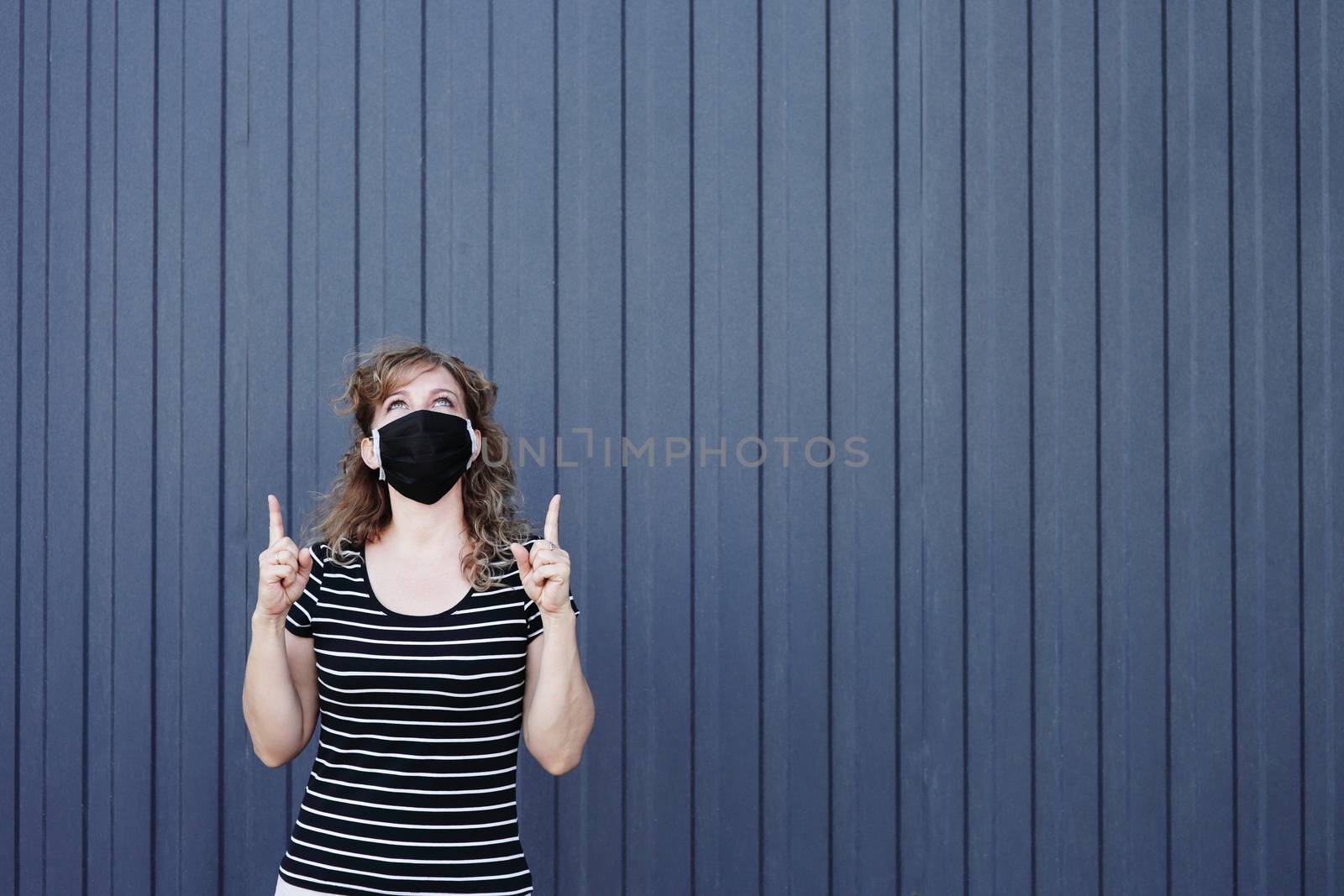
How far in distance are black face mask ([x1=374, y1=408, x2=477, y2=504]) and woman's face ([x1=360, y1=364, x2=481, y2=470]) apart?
3cm

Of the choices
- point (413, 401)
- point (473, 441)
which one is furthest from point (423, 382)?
point (473, 441)

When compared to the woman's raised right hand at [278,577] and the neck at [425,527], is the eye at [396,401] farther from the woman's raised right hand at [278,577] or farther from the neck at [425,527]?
the woman's raised right hand at [278,577]

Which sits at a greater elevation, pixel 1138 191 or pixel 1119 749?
pixel 1138 191

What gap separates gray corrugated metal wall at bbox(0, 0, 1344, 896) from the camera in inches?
101

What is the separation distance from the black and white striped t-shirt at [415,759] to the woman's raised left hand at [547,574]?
0.43ft

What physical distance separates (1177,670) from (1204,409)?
2.18 feet

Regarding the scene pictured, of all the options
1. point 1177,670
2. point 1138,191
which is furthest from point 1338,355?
point 1177,670

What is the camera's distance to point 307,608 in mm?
1850

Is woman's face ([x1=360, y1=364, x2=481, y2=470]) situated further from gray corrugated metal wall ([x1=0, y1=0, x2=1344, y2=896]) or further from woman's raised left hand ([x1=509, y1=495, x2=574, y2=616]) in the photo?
gray corrugated metal wall ([x1=0, y1=0, x2=1344, y2=896])

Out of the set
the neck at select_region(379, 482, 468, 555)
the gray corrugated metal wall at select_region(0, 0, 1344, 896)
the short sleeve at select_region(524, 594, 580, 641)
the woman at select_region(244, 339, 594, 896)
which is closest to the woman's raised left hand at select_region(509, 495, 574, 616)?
the woman at select_region(244, 339, 594, 896)

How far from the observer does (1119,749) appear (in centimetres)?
257

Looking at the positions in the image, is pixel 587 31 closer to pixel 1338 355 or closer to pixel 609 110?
pixel 609 110

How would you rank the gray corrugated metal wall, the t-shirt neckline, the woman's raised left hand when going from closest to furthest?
the woman's raised left hand
the t-shirt neckline
the gray corrugated metal wall

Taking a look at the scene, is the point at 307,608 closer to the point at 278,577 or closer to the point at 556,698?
the point at 278,577
